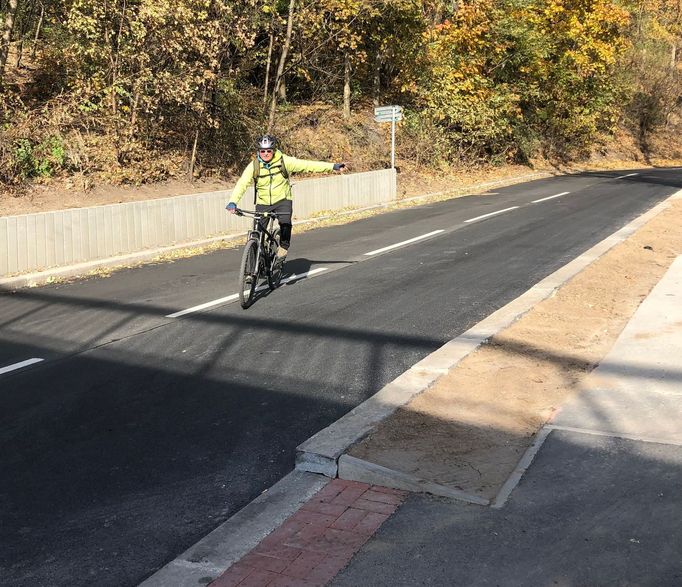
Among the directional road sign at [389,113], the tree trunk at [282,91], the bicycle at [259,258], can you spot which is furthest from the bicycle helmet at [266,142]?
the tree trunk at [282,91]

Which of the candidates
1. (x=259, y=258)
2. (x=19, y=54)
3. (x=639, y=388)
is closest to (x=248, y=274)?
(x=259, y=258)

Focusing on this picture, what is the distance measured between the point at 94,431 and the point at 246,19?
16.6 m

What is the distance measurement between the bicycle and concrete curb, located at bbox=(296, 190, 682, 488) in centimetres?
297

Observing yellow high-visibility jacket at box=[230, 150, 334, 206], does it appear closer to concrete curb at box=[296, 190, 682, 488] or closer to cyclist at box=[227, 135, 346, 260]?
cyclist at box=[227, 135, 346, 260]

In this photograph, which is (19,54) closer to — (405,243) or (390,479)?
(405,243)

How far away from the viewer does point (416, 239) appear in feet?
52.5

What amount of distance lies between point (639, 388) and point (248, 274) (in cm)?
513

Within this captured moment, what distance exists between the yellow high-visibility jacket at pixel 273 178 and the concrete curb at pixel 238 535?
612 cm

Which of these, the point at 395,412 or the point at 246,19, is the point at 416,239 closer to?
the point at 246,19

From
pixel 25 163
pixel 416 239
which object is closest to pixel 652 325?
pixel 416 239

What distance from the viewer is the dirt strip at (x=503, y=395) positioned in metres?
4.62

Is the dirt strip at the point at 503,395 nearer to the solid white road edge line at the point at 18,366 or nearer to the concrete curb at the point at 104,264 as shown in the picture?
the solid white road edge line at the point at 18,366

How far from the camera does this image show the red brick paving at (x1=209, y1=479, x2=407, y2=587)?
139 inches

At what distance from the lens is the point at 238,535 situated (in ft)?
13.0
